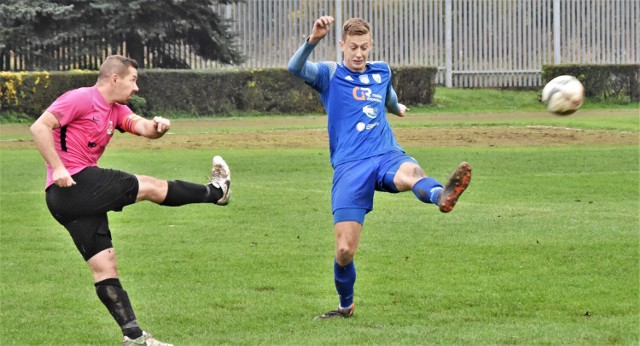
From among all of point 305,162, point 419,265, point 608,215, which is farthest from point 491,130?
point 419,265

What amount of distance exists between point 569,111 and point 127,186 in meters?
3.48

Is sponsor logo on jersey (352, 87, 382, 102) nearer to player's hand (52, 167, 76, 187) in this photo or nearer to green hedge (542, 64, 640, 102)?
player's hand (52, 167, 76, 187)

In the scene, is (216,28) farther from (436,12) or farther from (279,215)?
(279,215)

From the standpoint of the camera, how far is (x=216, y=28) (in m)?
37.4

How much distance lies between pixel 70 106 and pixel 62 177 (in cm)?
50

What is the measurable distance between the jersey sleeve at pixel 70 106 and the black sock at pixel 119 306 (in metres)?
1.09

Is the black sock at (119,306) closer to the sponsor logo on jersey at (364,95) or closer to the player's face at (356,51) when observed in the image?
the sponsor logo on jersey at (364,95)

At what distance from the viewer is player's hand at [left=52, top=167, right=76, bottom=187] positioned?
8062mm

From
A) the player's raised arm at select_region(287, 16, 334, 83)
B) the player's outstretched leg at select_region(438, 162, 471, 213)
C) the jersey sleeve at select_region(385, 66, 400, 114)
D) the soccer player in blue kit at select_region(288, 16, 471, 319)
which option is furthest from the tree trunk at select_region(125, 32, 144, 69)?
the player's outstretched leg at select_region(438, 162, 471, 213)

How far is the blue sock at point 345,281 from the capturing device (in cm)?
962

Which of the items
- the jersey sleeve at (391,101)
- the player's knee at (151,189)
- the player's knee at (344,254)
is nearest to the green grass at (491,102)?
the jersey sleeve at (391,101)

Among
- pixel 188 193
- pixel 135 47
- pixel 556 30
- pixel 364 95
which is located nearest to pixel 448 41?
pixel 556 30

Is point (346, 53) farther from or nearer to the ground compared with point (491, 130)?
farther from the ground

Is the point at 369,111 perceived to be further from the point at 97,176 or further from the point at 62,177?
the point at 62,177
